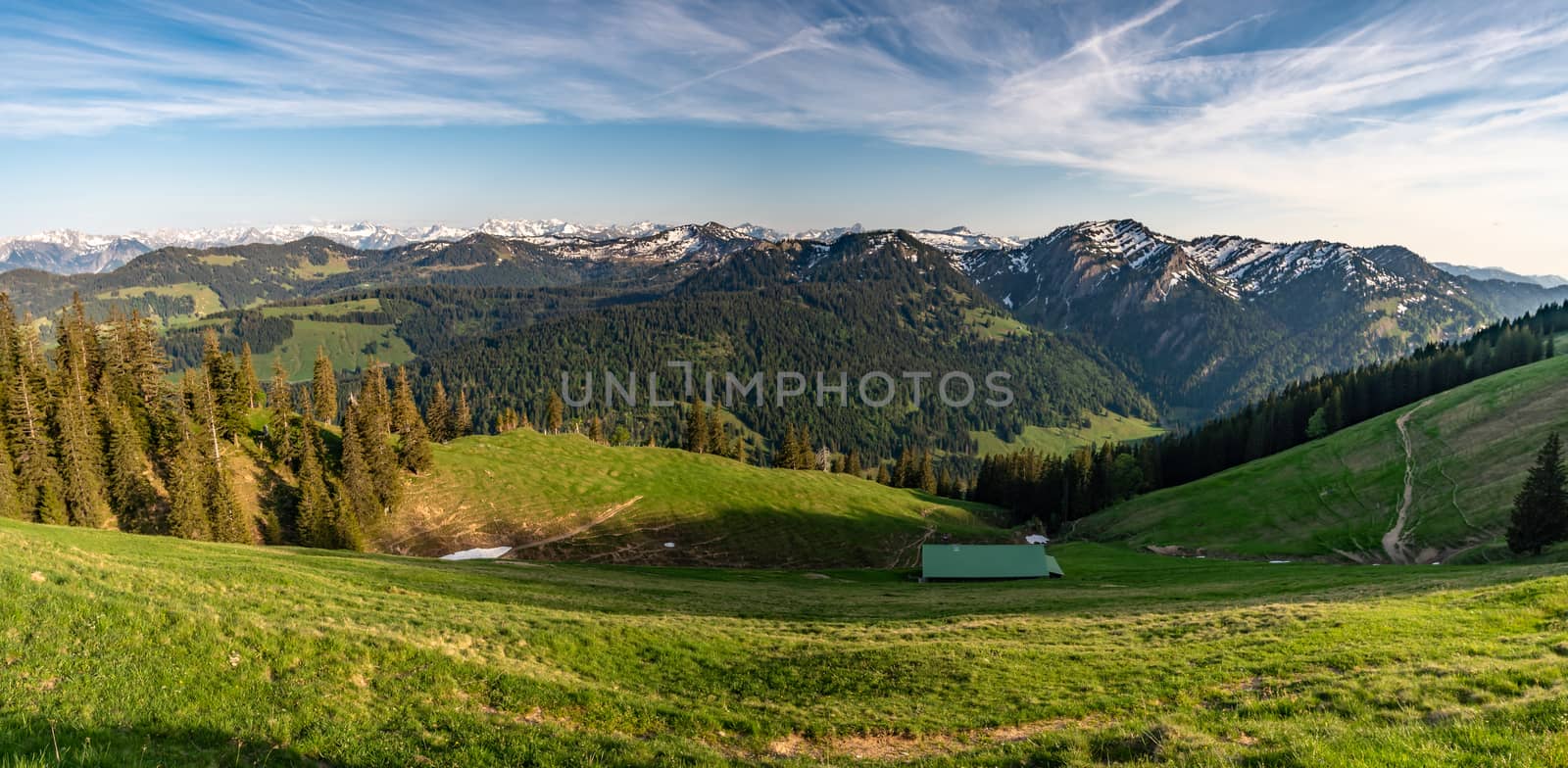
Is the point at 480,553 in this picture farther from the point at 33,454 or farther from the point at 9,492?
the point at 33,454

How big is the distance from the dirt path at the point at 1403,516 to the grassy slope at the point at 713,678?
31.9 meters

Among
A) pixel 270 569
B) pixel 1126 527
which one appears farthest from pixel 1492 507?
pixel 270 569

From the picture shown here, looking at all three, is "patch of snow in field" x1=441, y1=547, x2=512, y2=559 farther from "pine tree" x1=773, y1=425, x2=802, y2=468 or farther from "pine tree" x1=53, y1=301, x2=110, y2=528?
"pine tree" x1=773, y1=425, x2=802, y2=468

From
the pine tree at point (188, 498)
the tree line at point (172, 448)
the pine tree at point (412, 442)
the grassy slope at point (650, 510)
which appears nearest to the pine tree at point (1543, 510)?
the grassy slope at point (650, 510)

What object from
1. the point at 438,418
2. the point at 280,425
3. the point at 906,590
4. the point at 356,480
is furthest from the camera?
the point at 438,418

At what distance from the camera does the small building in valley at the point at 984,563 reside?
6950 centimetres

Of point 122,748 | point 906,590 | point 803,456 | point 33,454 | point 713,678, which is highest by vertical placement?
point 33,454

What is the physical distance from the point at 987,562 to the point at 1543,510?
45508 millimetres

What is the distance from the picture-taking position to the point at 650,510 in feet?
312

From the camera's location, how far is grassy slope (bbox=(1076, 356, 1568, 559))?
6644cm

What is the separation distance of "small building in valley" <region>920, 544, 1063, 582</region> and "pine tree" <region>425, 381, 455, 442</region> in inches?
3734

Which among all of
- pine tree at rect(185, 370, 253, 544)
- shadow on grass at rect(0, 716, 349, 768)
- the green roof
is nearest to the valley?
shadow on grass at rect(0, 716, 349, 768)

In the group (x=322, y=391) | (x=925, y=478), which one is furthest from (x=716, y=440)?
(x=322, y=391)

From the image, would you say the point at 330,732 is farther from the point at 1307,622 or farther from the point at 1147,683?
the point at 1307,622
